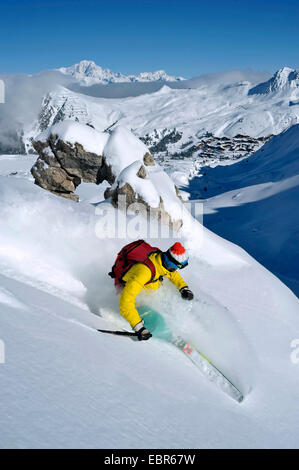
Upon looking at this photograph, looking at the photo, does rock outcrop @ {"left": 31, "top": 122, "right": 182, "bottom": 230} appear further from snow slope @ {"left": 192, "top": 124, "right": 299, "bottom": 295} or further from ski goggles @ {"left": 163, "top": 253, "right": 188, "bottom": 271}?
ski goggles @ {"left": 163, "top": 253, "right": 188, "bottom": 271}

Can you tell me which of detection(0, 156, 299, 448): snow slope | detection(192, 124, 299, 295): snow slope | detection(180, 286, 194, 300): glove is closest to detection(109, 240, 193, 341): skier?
detection(180, 286, 194, 300): glove

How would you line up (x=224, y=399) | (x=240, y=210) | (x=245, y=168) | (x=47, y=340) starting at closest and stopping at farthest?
(x=47, y=340) < (x=224, y=399) < (x=240, y=210) < (x=245, y=168)

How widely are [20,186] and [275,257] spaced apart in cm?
1532

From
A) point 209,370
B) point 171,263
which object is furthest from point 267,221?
point 209,370

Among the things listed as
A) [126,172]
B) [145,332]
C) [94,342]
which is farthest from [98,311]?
[126,172]

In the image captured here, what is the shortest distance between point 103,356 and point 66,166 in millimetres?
13997

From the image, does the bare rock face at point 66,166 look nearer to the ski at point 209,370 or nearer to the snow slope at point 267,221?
the snow slope at point 267,221

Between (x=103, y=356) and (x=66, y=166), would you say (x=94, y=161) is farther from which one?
(x=103, y=356)

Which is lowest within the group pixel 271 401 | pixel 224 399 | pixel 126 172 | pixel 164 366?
pixel 271 401

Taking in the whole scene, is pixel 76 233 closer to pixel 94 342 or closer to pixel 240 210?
pixel 94 342

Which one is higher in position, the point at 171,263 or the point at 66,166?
the point at 66,166

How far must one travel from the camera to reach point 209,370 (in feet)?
12.9

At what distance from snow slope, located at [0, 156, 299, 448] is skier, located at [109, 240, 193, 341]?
291 mm
